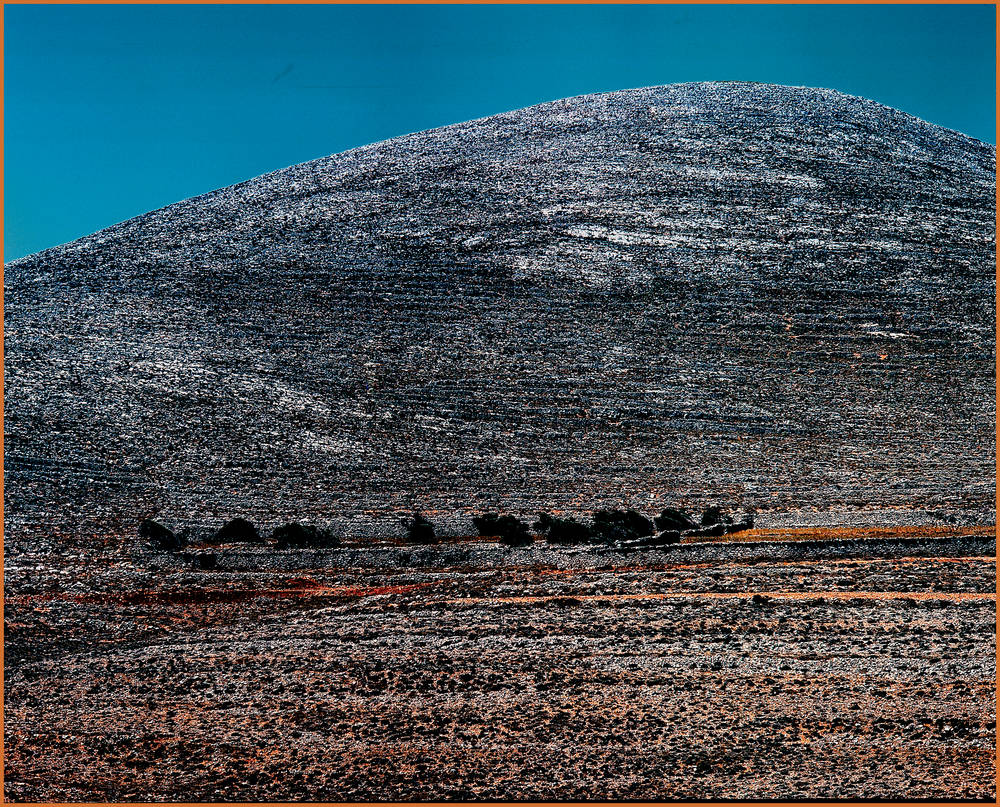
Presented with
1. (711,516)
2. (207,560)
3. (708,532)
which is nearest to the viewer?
(207,560)

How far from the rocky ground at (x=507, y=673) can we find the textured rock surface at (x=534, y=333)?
190 cm

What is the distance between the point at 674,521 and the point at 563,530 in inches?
75.3

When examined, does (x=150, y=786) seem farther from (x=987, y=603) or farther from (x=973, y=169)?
(x=973, y=169)

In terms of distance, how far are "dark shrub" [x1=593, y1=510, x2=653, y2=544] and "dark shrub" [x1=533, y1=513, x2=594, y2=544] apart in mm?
197

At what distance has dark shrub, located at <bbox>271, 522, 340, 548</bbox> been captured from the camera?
45.7 feet

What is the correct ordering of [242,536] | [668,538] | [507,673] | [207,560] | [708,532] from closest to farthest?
1. [507,673]
2. [207,560]
3. [668,538]
4. [708,532]
5. [242,536]

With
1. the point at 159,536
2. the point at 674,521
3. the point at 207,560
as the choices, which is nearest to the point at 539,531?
the point at 674,521

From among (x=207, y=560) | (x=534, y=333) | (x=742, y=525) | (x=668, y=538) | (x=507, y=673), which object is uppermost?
(x=534, y=333)

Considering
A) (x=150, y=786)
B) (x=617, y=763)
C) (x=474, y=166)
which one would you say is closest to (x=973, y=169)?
(x=474, y=166)

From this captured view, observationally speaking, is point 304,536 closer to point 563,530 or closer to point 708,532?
point 563,530

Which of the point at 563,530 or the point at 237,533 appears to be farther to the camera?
the point at 237,533

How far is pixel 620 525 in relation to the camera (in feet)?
46.1

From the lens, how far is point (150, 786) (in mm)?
8906

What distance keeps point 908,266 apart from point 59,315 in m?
22.3
